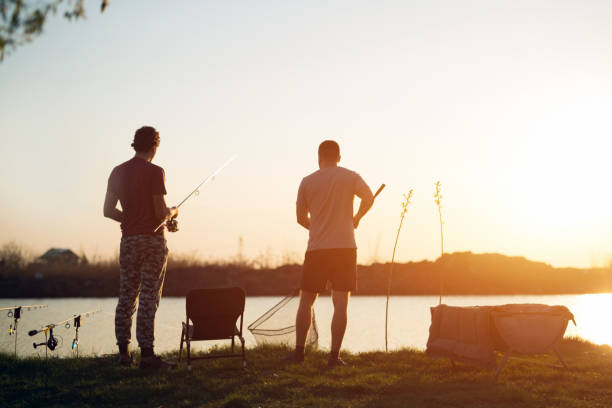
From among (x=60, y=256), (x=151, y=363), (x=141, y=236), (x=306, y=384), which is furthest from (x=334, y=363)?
(x=60, y=256)

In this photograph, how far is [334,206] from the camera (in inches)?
211

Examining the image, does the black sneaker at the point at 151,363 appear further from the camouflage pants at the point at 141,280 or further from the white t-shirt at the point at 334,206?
the white t-shirt at the point at 334,206

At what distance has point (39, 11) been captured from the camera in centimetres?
307

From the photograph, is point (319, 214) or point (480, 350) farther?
point (319, 214)

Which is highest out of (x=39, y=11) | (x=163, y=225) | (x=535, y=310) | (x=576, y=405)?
(x=39, y=11)

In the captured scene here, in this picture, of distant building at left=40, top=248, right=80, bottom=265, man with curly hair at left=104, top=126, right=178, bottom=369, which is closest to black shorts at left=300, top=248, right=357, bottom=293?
man with curly hair at left=104, top=126, right=178, bottom=369

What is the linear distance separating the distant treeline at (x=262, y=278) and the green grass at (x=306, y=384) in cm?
1937

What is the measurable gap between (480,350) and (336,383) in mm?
1378

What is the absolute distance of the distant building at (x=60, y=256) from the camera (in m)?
29.4

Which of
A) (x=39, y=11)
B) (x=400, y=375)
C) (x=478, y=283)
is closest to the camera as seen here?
(x=39, y=11)

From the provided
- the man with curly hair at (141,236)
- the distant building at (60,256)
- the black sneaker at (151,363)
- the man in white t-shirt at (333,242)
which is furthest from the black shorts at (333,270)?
the distant building at (60,256)

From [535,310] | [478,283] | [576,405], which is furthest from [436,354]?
[478,283]

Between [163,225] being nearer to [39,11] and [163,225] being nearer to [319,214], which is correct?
[319,214]

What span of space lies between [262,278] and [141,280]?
72.5 feet
